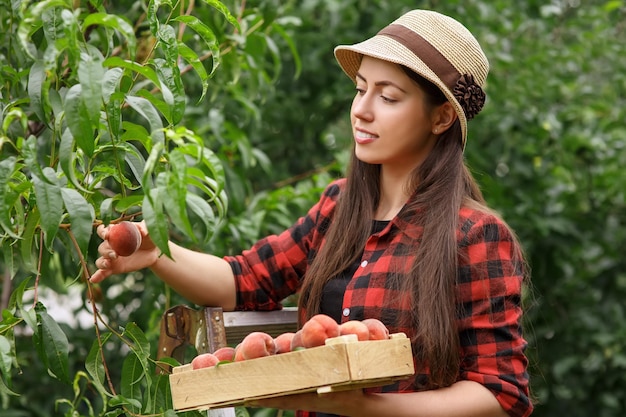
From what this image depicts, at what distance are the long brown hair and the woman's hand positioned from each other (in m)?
0.38

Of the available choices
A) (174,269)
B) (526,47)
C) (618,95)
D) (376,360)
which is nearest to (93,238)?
(174,269)

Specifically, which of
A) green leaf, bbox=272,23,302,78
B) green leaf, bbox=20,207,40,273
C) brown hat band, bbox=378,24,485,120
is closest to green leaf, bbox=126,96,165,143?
green leaf, bbox=20,207,40,273

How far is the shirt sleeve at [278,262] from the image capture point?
8.09 feet

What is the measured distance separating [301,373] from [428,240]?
0.56 m

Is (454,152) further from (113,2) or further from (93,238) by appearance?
(113,2)

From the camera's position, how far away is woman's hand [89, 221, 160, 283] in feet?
6.85

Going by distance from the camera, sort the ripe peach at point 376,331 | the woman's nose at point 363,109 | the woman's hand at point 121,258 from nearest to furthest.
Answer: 1. the ripe peach at point 376,331
2. the woman's hand at point 121,258
3. the woman's nose at point 363,109

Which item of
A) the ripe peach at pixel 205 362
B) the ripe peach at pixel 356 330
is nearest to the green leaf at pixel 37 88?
the ripe peach at pixel 205 362

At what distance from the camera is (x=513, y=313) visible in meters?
2.17

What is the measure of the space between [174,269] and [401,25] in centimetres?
73

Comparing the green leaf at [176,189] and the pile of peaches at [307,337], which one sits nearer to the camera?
the green leaf at [176,189]

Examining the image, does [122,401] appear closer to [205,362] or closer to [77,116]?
[205,362]

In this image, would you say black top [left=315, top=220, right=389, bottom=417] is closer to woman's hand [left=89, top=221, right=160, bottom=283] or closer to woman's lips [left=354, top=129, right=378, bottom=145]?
woman's lips [left=354, top=129, right=378, bottom=145]

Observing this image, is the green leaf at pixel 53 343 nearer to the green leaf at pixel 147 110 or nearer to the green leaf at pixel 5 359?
the green leaf at pixel 5 359
